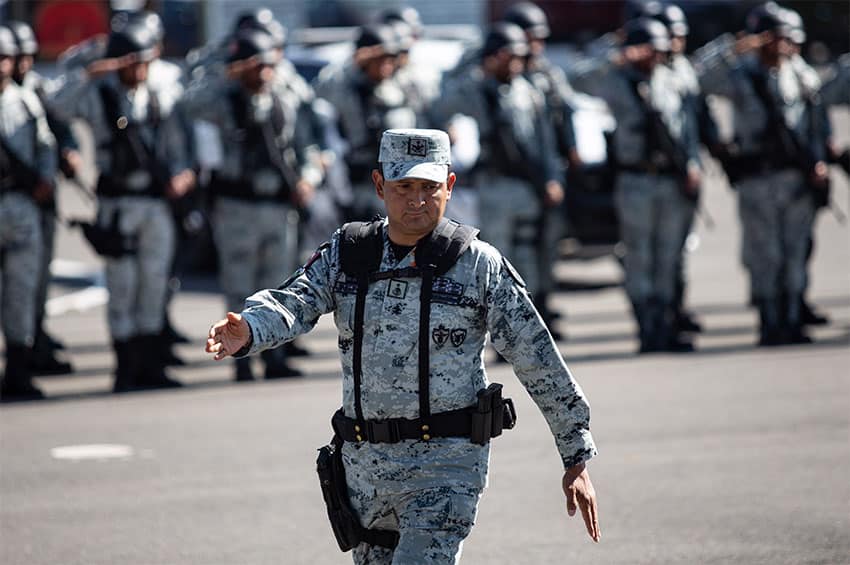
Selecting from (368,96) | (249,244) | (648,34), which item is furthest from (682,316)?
(249,244)

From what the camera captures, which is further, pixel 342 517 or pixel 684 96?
pixel 684 96

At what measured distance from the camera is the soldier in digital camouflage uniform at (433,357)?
17.9 feet

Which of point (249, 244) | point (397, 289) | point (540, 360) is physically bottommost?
point (249, 244)

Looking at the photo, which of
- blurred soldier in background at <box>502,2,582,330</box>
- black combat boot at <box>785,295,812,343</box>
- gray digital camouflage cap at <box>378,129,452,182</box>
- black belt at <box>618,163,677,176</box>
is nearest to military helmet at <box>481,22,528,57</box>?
blurred soldier in background at <box>502,2,582,330</box>

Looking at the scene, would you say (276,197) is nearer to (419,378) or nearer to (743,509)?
(743,509)

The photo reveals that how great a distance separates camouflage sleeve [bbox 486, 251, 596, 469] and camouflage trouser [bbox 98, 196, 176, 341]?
683cm

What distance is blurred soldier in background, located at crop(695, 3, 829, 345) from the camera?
43.1ft

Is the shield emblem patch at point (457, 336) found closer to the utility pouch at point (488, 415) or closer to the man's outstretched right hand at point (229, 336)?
the utility pouch at point (488, 415)

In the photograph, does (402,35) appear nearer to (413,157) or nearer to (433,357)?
(413,157)

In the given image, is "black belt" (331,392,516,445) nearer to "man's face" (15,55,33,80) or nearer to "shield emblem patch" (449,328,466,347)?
"shield emblem patch" (449,328,466,347)

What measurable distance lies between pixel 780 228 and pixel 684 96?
4.20 feet

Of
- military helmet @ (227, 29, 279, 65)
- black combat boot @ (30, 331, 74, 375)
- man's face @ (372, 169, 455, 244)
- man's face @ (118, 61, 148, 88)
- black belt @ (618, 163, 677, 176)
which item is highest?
military helmet @ (227, 29, 279, 65)

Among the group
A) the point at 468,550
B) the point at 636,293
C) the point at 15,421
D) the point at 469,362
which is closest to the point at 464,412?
the point at 469,362

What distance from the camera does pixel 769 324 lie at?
13.2m
